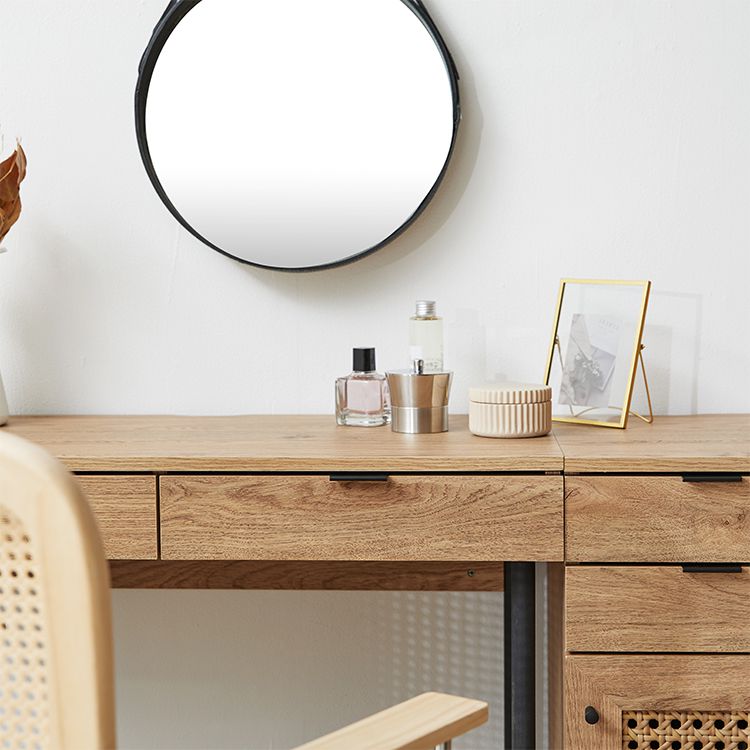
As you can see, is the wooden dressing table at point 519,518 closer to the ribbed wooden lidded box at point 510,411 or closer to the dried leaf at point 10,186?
the ribbed wooden lidded box at point 510,411

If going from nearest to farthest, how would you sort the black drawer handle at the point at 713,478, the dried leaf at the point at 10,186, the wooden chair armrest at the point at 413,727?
1. the wooden chair armrest at the point at 413,727
2. the black drawer handle at the point at 713,478
3. the dried leaf at the point at 10,186

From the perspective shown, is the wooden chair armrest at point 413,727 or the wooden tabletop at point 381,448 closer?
the wooden chair armrest at point 413,727

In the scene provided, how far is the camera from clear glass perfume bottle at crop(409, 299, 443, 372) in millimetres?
1639

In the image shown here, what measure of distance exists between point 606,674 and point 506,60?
0.99m

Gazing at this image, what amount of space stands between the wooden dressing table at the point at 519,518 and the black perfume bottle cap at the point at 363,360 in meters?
0.21

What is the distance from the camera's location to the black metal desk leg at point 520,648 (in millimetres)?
1482

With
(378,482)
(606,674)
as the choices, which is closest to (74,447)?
(378,482)

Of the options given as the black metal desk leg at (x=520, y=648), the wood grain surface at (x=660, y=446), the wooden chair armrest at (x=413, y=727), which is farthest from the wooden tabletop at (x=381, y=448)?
the wooden chair armrest at (x=413, y=727)

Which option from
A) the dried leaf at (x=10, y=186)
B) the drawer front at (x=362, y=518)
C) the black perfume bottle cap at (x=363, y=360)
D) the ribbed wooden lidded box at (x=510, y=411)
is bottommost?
the drawer front at (x=362, y=518)

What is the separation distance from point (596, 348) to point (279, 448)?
0.56 metres

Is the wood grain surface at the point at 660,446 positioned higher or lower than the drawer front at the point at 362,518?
higher

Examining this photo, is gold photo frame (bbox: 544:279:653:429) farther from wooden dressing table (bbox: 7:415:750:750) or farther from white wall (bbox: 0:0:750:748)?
wooden dressing table (bbox: 7:415:750:750)

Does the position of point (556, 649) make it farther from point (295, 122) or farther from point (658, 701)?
point (295, 122)

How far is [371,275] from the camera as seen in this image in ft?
5.79
